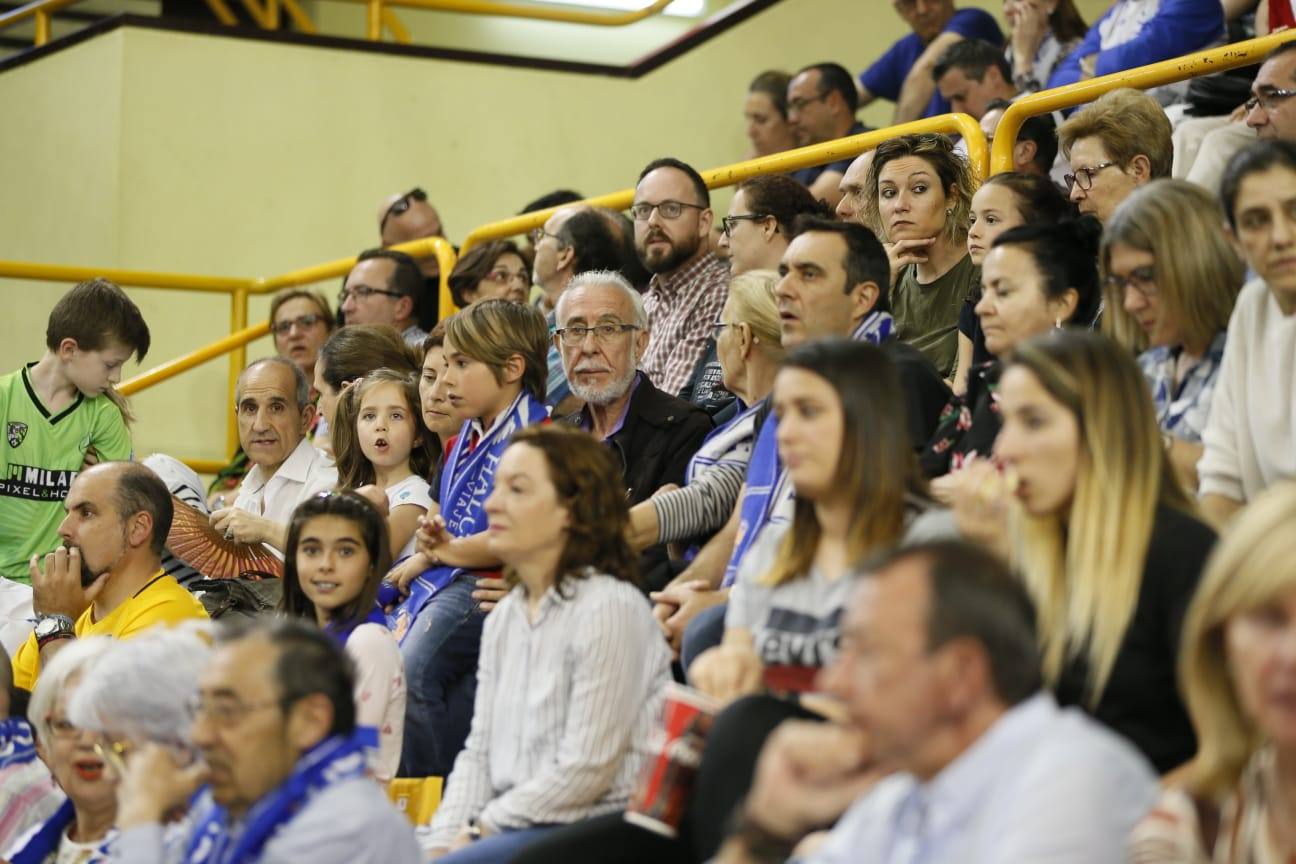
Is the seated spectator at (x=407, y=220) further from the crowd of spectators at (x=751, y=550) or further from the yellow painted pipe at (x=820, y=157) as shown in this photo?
the crowd of spectators at (x=751, y=550)

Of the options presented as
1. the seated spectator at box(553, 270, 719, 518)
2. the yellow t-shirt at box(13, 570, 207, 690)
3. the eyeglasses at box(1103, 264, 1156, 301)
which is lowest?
the yellow t-shirt at box(13, 570, 207, 690)

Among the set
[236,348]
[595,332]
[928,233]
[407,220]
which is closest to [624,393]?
[595,332]

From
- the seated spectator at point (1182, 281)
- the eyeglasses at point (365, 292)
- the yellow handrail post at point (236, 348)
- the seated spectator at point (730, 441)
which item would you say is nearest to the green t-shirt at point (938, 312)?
the seated spectator at point (730, 441)

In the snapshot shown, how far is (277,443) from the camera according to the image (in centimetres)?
542

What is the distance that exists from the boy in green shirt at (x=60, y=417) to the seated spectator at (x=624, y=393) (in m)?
1.67

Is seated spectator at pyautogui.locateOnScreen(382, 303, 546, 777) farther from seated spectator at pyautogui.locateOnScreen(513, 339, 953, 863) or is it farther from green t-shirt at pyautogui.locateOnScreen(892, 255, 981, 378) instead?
seated spectator at pyautogui.locateOnScreen(513, 339, 953, 863)

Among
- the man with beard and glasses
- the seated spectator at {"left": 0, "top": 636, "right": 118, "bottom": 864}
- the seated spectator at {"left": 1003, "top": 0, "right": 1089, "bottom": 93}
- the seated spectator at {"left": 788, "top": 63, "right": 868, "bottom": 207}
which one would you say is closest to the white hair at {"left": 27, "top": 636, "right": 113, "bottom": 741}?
the seated spectator at {"left": 0, "top": 636, "right": 118, "bottom": 864}

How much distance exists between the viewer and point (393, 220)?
23.6 feet

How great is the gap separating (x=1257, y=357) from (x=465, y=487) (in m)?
2.09

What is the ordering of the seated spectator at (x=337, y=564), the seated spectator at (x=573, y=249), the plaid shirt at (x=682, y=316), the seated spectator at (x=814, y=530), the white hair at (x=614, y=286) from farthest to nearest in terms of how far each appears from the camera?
the seated spectator at (x=573, y=249)
the plaid shirt at (x=682, y=316)
the white hair at (x=614, y=286)
the seated spectator at (x=337, y=564)
the seated spectator at (x=814, y=530)

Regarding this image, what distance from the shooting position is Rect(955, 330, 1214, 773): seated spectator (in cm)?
239

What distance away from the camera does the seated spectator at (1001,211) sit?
3.95 metres

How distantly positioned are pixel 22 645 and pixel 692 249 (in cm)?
226

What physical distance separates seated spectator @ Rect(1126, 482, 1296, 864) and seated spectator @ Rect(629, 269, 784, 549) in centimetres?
193
